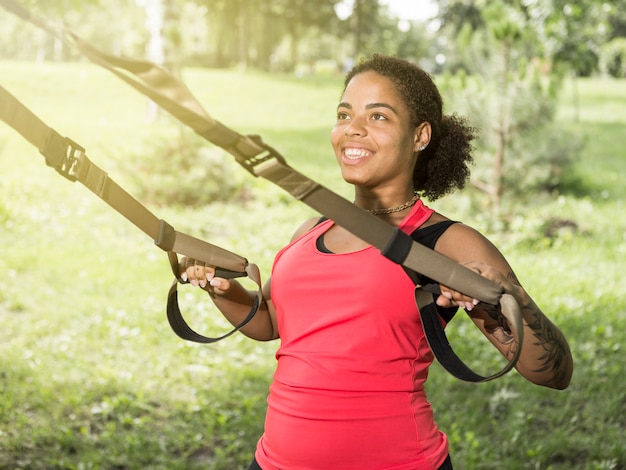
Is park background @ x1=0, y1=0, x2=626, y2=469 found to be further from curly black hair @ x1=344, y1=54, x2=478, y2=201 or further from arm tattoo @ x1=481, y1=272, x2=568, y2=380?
arm tattoo @ x1=481, y1=272, x2=568, y2=380

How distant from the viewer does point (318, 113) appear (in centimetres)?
2378

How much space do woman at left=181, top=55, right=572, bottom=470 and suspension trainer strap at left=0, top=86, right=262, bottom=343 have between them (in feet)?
0.36

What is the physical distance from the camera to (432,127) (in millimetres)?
2799

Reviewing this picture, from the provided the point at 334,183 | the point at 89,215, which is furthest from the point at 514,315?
the point at 334,183

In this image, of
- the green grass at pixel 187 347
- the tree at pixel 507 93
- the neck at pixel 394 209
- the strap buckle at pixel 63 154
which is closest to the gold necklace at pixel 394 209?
the neck at pixel 394 209

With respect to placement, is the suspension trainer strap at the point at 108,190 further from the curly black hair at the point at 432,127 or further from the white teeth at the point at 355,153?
the curly black hair at the point at 432,127

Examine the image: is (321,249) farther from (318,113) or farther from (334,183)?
(318,113)

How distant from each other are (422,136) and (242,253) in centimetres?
668

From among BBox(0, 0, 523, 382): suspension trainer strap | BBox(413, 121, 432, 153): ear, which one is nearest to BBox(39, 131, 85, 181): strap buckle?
BBox(0, 0, 523, 382): suspension trainer strap

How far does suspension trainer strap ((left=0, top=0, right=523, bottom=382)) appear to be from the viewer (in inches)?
66.4

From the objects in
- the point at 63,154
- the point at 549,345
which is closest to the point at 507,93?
the point at 549,345

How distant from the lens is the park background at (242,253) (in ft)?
16.9

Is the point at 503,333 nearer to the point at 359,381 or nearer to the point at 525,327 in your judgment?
the point at 525,327

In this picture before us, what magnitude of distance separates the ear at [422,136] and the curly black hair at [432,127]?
0.7 inches
